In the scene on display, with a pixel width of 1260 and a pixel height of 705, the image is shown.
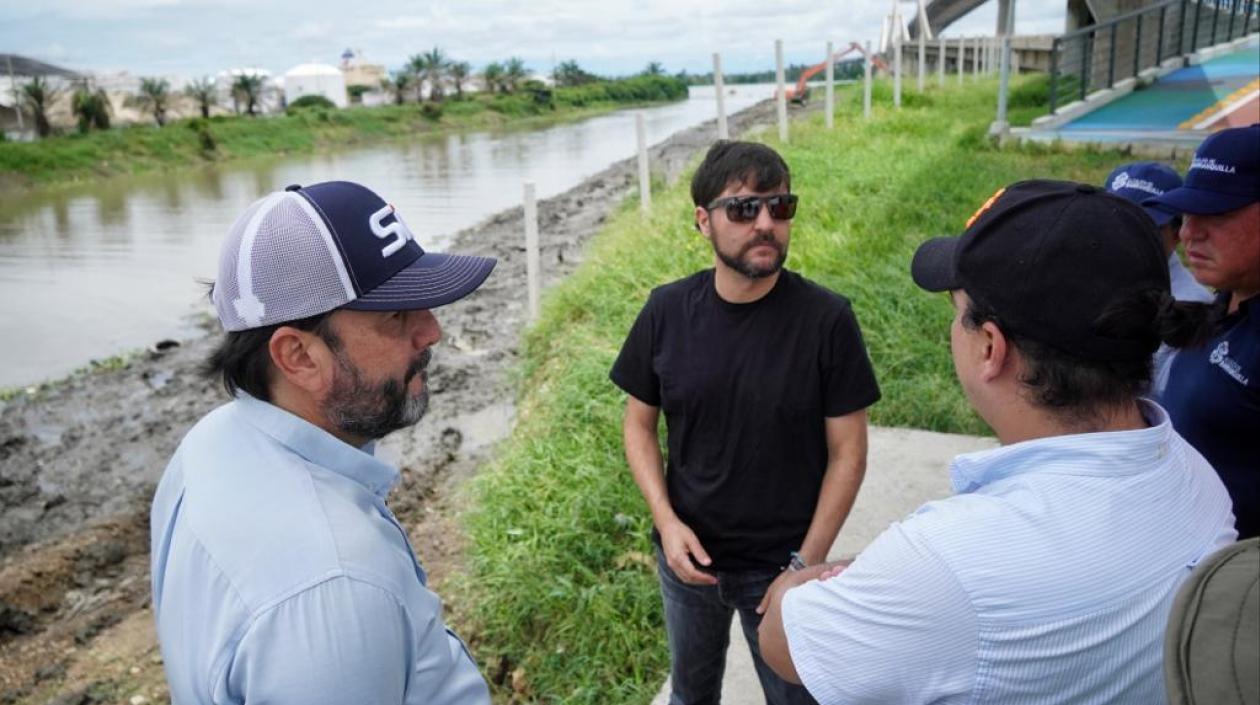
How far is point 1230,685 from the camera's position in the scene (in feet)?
2.65

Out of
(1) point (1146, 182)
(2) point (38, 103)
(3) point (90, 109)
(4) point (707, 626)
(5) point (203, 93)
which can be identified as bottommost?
(4) point (707, 626)

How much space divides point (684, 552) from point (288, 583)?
1315 millimetres

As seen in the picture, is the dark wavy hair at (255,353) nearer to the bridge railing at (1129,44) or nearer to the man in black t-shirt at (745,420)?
the man in black t-shirt at (745,420)

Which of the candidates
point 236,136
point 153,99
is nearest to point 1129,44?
point 236,136

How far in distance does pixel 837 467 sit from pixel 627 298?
531 cm

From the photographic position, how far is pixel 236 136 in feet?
127

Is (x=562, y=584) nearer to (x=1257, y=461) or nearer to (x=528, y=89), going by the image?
(x=1257, y=461)

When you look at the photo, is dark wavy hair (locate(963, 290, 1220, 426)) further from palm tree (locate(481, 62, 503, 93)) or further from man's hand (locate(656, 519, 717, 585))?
palm tree (locate(481, 62, 503, 93))

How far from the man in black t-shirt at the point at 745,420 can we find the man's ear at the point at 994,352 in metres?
1.04

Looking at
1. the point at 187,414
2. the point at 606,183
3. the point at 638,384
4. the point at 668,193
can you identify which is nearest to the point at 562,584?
the point at 638,384

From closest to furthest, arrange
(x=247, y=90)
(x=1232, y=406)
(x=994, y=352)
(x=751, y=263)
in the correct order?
1. (x=994, y=352)
2. (x=1232, y=406)
3. (x=751, y=263)
4. (x=247, y=90)

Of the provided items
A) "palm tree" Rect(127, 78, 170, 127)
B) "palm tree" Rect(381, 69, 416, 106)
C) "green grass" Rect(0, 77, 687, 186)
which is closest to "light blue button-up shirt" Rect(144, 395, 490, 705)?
"green grass" Rect(0, 77, 687, 186)

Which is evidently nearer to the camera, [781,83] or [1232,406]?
[1232,406]

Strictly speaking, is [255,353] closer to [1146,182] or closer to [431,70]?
[1146,182]
